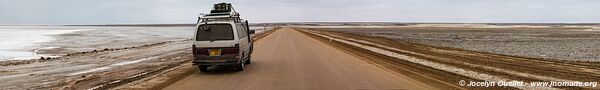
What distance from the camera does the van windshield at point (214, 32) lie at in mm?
14555

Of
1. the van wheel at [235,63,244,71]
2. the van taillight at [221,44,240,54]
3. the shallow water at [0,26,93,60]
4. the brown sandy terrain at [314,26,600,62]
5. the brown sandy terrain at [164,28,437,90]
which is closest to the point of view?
the brown sandy terrain at [164,28,437,90]

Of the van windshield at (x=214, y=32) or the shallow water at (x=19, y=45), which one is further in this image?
the shallow water at (x=19, y=45)

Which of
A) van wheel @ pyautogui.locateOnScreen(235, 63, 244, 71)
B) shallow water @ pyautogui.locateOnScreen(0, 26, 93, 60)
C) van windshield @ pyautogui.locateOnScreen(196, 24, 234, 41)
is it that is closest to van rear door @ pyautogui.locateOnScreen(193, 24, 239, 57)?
van windshield @ pyautogui.locateOnScreen(196, 24, 234, 41)

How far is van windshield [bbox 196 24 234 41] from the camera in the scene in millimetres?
14555

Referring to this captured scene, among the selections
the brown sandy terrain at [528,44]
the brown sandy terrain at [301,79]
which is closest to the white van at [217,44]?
the brown sandy terrain at [301,79]

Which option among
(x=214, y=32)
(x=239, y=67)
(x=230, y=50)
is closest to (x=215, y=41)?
(x=214, y=32)

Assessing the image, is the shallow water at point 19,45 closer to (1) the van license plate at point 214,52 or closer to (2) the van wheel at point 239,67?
(2) the van wheel at point 239,67

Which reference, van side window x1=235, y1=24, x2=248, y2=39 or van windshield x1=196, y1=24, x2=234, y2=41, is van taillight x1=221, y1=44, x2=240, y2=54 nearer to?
van windshield x1=196, y1=24, x2=234, y2=41

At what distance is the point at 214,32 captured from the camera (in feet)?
48.1

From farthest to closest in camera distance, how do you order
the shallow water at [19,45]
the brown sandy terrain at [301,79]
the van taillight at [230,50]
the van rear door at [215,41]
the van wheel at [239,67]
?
the shallow water at [19,45] → the van wheel at [239,67] → the van taillight at [230,50] → the van rear door at [215,41] → the brown sandy terrain at [301,79]

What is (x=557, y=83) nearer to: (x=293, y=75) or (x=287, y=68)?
(x=293, y=75)

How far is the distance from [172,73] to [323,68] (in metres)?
4.37

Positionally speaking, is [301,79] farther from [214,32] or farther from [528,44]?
[528,44]

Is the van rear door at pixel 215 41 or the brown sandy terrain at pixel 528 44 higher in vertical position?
the van rear door at pixel 215 41
